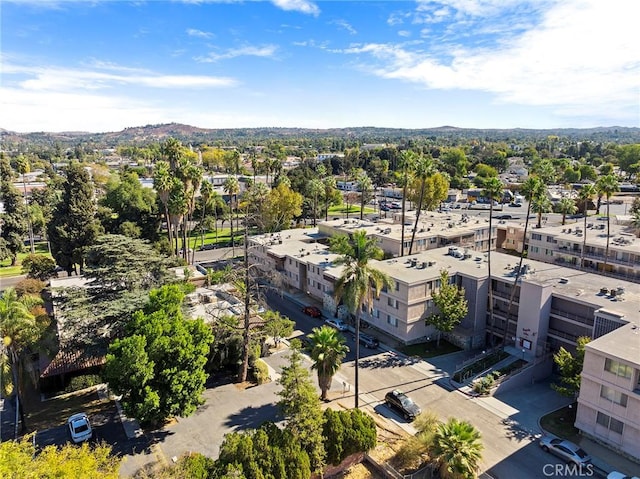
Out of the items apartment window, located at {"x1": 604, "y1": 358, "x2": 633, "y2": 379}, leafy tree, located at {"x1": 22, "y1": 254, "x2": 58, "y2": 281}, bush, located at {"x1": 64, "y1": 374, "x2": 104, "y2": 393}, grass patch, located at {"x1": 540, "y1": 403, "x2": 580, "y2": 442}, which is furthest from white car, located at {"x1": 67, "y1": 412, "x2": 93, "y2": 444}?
leafy tree, located at {"x1": 22, "y1": 254, "x2": 58, "y2": 281}

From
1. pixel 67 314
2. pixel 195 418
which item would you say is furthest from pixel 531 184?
pixel 67 314

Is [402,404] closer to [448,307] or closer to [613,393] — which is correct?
[448,307]

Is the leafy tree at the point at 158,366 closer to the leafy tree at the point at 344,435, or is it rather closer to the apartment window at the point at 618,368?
the leafy tree at the point at 344,435

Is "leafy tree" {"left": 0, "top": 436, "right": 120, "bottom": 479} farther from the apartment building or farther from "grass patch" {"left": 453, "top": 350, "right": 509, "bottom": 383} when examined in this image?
the apartment building

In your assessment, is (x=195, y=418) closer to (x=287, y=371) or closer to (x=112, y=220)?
(x=287, y=371)
